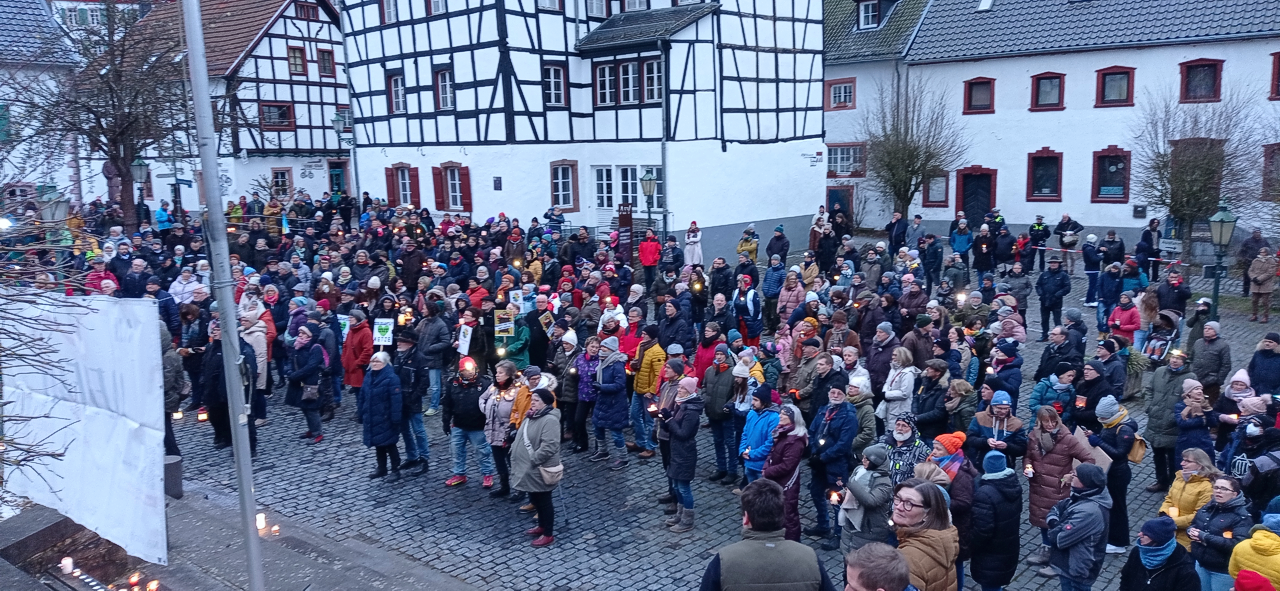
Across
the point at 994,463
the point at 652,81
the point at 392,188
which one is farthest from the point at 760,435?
the point at 392,188

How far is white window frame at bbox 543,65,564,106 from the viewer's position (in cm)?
2595

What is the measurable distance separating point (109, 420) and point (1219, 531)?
342 inches

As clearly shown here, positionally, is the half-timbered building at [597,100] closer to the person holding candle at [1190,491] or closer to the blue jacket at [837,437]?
the blue jacket at [837,437]

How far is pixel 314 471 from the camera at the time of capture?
1126 cm

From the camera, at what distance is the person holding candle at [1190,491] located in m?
7.21

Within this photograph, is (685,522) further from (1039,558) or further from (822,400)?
(1039,558)

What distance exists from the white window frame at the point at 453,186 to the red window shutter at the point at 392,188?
8.40 feet

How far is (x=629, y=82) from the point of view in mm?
25500

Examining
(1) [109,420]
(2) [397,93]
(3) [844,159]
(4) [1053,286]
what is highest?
(2) [397,93]

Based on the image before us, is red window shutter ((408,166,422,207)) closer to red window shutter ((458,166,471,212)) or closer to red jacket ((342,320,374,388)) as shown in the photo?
red window shutter ((458,166,471,212))

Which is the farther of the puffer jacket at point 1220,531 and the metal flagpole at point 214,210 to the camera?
the puffer jacket at point 1220,531

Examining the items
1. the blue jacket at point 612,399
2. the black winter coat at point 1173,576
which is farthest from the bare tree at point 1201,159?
the black winter coat at point 1173,576

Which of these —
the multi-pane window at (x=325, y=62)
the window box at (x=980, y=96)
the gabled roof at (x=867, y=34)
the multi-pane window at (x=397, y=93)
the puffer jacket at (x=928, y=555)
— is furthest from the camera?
the multi-pane window at (x=325, y=62)

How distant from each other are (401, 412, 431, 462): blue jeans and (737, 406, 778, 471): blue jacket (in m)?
4.27
